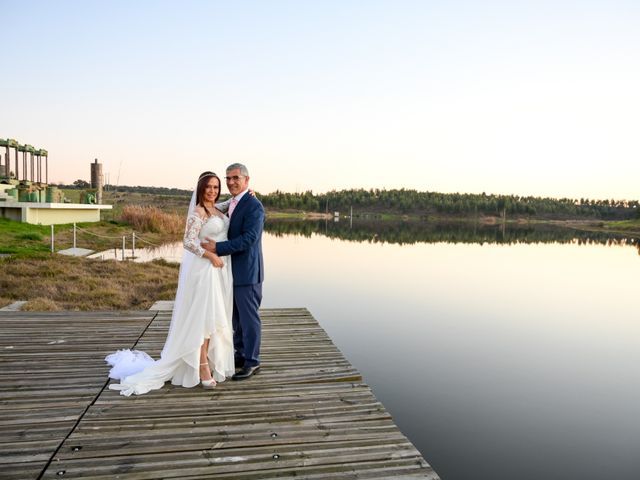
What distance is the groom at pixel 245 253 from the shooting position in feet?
13.3

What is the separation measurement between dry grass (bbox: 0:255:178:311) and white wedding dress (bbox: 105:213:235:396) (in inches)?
180

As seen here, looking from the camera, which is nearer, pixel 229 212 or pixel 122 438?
pixel 122 438

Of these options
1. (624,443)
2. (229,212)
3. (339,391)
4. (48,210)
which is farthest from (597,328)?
(48,210)

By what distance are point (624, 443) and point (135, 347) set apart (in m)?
5.50

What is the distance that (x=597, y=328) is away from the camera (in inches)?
411

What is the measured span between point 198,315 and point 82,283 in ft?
23.9

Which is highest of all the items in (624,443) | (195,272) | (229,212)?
(229,212)

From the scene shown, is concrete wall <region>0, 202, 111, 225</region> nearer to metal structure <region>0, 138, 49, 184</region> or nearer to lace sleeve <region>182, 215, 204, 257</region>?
metal structure <region>0, 138, 49, 184</region>

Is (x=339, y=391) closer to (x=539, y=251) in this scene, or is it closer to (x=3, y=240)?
(x=3, y=240)

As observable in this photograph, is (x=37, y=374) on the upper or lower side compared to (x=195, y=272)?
lower

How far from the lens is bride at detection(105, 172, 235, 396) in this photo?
3.93 metres

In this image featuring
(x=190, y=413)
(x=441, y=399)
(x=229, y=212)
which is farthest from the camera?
(x=441, y=399)

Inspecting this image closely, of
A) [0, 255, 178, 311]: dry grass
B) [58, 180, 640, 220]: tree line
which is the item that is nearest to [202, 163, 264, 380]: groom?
[0, 255, 178, 311]: dry grass

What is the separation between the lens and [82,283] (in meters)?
9.97
